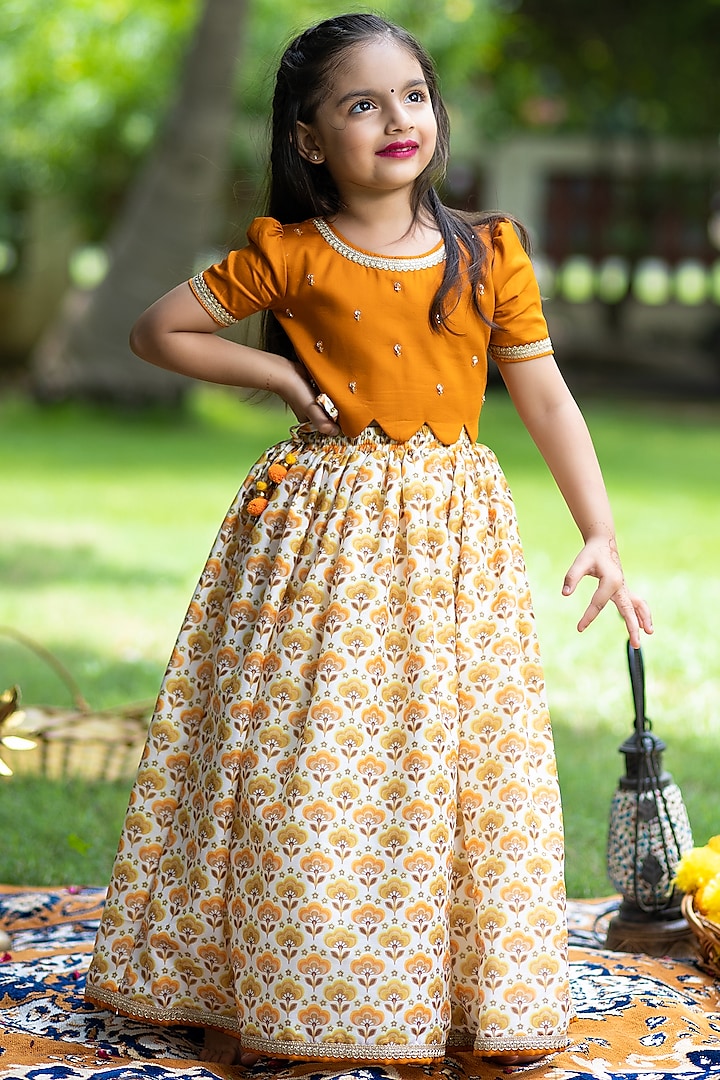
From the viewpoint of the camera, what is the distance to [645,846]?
111 inches

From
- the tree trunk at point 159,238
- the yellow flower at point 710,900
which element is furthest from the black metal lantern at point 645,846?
the tree trunk at point 159,238

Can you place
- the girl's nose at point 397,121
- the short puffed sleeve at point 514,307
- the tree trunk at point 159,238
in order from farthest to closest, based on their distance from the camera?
the tree trunk at point 159,238, the short puffed sleeve at point 514,307, the girl's nose at point 397,121

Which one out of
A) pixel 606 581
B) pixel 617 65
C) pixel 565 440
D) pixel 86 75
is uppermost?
pixel 617 65

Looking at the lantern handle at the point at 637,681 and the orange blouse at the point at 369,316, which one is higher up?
the orange blouse at the point at 369,316

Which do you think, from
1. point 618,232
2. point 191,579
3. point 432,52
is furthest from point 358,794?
point 618,232

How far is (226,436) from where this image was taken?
1212cm

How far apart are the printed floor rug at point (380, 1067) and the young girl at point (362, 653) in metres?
0.06

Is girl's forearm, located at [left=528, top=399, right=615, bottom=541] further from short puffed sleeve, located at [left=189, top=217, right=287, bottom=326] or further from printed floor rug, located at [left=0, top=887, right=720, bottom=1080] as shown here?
printed floor rug, located at [left=0, top=887, right=720, bottom=1080]

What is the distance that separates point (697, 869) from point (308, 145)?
5.02 ft

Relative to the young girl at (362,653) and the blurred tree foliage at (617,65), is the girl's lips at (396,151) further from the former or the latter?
the blurred tree foliage at (617,65)

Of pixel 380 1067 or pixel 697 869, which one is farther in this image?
pixel 697 869

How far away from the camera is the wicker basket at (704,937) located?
8.72ft

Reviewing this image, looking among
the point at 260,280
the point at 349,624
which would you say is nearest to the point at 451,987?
the point at 349,624

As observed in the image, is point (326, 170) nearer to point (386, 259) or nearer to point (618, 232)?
point (386, 259)
